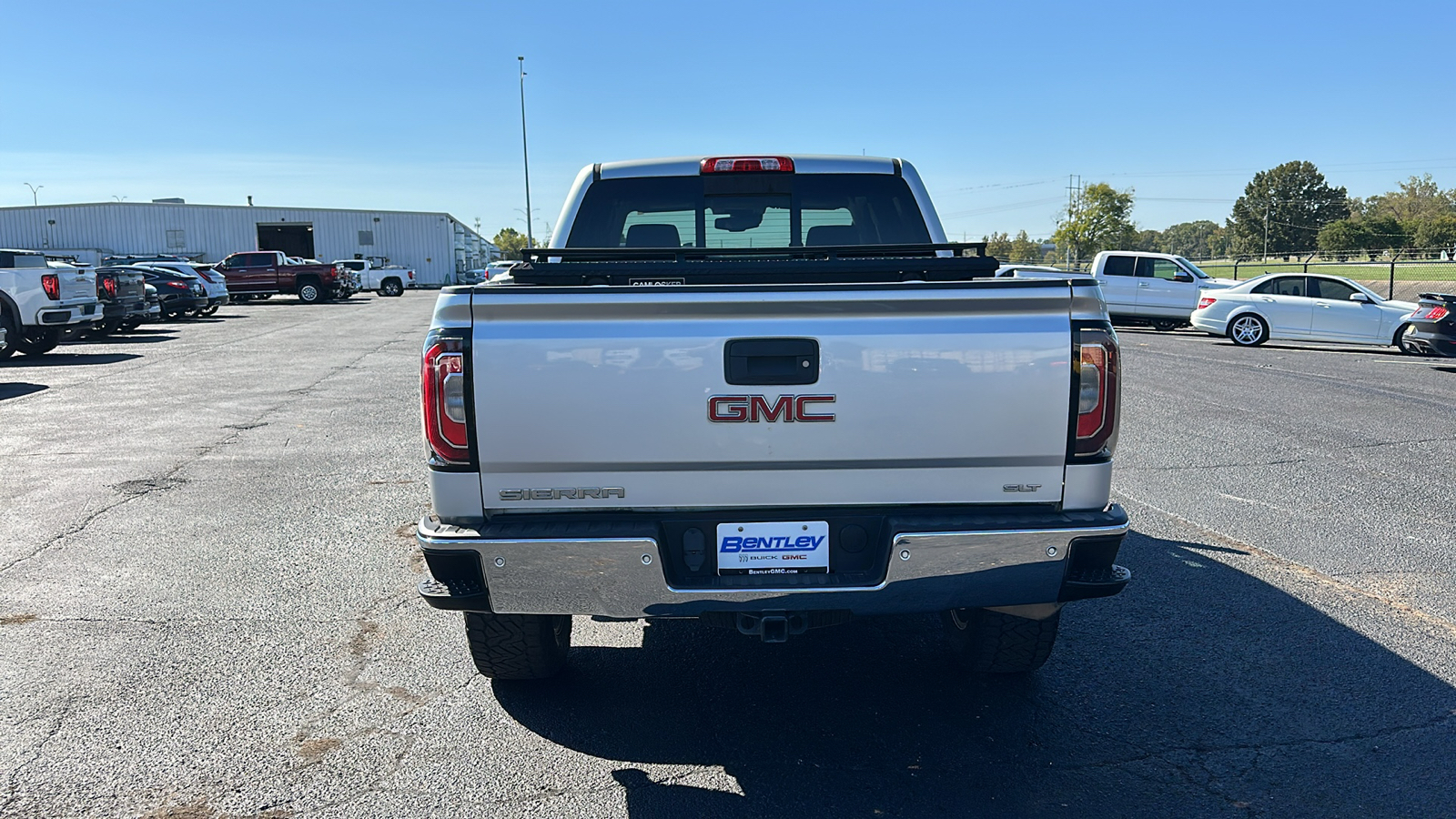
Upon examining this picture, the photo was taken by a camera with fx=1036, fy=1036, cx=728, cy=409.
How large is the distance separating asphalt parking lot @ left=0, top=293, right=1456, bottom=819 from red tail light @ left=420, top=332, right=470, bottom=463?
104 cm

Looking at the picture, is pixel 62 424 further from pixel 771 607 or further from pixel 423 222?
pixel 423 222

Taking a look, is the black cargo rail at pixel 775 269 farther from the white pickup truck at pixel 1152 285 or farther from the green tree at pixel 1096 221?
the green tree at pixel 1096 221

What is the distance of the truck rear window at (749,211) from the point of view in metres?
5.08

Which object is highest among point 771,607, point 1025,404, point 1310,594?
point 1025,404

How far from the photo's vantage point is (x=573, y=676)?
13.2 feet

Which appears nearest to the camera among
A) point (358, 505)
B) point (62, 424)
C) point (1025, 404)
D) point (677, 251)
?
point (1025, 404)

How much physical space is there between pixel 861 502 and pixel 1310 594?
3.02 meters

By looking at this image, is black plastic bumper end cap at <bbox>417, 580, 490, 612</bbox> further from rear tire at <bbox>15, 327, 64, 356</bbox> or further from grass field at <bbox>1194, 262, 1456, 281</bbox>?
grass field at <bbox>1194, 262, 1456, 281</bbox>

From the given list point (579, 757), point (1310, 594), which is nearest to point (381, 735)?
point (579, 757)

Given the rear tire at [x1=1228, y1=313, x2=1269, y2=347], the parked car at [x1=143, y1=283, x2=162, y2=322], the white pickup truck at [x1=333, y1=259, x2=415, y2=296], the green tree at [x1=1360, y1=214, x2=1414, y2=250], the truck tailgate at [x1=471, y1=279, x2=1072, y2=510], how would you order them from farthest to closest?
the green tree at [x1=1360, y1=214, x2=1414, y2=250], the white pickup truck at [x1=333, y1=259, x2=415, y2=296], the parked car at [x1=143, y1=283, x2=162, y2=322], the rear tire at [x1=1228, y1=313, x2=1269, y2=347], the truck tailgate at [x1=471, y1=279, x2=1072, y2=510]

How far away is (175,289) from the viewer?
2725cm

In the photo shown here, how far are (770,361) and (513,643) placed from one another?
1.46 metres

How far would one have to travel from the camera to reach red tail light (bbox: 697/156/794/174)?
16.5 ft

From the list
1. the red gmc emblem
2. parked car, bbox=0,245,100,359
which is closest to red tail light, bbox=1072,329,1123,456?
the red gmc emblem
